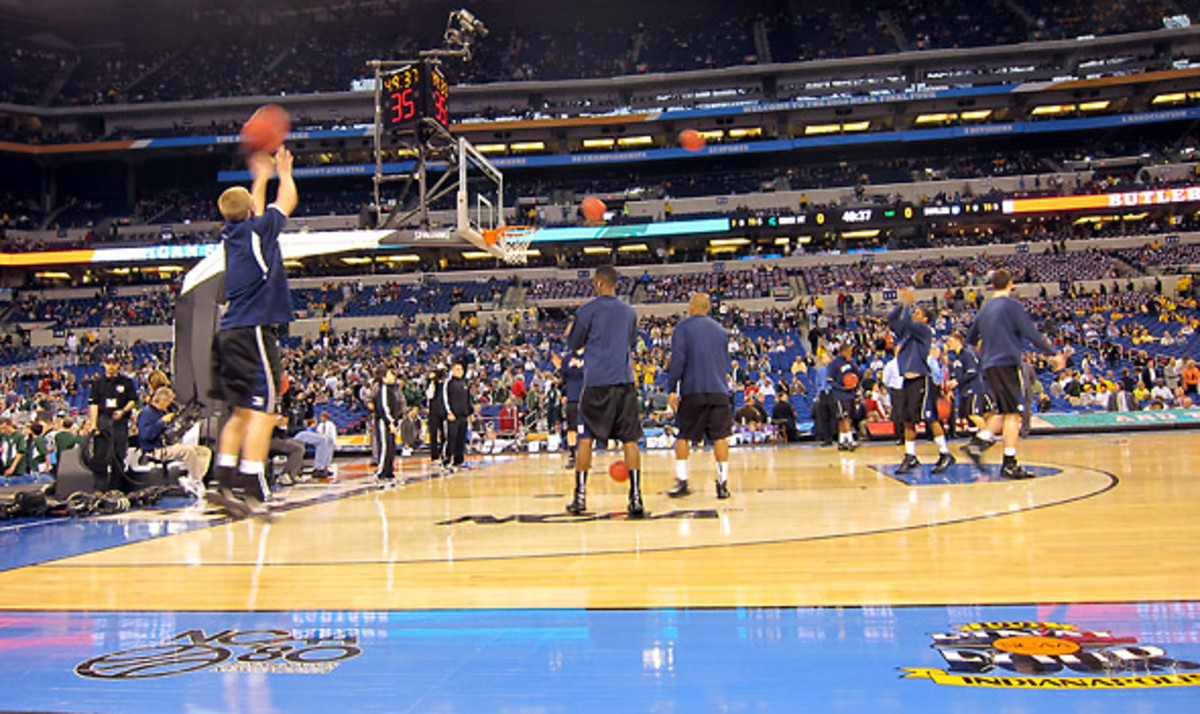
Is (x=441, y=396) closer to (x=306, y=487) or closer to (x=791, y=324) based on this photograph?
(x=306, y=487)

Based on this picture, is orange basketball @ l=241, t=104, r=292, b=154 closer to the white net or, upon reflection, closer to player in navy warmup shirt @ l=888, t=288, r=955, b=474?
player in navy warmup shirt @ l=888, t=288, r=955, b=474

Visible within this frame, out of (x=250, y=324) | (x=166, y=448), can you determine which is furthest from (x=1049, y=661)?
(x=166, y=448)

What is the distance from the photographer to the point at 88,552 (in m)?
6.70

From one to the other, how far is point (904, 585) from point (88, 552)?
629 cm

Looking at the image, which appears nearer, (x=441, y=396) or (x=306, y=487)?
(x=306, y=487)

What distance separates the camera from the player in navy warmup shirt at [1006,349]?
28.5 feet

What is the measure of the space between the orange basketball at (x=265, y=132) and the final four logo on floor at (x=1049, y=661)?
12.2 ft

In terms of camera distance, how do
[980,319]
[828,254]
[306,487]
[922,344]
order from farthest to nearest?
[828,254] < [306,487] < [922,344] < [980,319]

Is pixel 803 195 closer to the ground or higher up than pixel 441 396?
higher up

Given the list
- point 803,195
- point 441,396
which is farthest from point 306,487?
point 803,195

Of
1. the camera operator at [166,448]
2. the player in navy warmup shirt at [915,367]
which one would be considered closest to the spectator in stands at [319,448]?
the camera operator at [166,448]

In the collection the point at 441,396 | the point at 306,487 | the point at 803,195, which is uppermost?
the point at 803,195

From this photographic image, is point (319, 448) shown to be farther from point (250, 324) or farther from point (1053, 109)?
point (1053, 109)

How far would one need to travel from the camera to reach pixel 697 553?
5.43 metres
